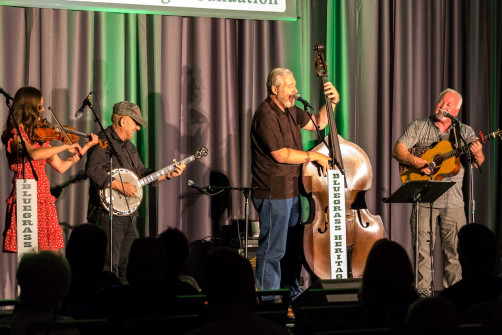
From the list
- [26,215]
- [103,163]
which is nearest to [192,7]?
[103,163]

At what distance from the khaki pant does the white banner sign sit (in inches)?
95.9

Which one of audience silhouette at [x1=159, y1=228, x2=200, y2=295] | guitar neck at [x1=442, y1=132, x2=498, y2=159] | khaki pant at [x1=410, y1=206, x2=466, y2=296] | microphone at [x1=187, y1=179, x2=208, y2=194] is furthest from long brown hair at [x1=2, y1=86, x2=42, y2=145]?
guitar neck at [x1=442, y1=132, x2=498, y2=159]

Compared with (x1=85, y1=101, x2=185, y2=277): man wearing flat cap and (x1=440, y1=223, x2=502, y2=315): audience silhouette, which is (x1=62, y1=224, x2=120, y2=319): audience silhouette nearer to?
(x1=440, y1=223, x2=502, y2=315): audience silhouette

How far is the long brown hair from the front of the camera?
18.1 feet

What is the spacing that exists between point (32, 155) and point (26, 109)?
0.37m

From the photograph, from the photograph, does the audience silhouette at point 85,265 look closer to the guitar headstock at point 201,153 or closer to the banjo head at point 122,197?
the banjo head at point 122,197

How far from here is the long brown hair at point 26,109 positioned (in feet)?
18.1

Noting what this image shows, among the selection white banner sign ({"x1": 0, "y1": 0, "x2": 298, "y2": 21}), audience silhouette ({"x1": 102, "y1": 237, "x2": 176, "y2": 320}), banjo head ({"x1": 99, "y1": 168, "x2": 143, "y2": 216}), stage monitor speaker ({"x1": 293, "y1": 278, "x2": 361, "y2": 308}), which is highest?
white banner sign ({"x1": 0, "y1": 0, "x2": 298, "y2": 21})

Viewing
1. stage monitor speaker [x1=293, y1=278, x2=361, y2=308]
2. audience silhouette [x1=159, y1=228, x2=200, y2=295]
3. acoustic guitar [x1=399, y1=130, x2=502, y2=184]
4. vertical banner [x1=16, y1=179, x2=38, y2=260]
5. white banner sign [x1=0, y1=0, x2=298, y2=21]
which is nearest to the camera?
audience silhouette [x1=159, y1=228, x2=200, y2=295]

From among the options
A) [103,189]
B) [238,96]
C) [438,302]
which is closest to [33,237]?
[103,189]

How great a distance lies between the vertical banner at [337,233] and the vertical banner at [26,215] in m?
2.30

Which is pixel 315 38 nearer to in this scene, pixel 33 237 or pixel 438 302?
pixel 33 237

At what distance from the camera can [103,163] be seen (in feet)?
20.3

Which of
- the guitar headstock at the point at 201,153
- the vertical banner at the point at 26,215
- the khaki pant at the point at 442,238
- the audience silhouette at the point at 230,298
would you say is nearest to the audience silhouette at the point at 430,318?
the audience silhouette at the point at 230,298
